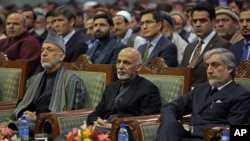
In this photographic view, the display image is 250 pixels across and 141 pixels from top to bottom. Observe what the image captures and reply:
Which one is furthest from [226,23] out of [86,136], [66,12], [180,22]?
[86,136]

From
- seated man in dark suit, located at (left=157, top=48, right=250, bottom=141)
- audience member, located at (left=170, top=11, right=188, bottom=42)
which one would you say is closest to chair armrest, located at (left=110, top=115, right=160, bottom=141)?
seated man in dark suit, located at (left=157, top=48, right=250, bottom=141)

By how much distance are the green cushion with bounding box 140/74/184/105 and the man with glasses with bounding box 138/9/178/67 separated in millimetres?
1011

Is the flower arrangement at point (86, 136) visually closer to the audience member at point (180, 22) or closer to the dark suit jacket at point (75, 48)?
the dark suit jacket at point (75, 48)

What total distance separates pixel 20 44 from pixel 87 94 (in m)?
1.97

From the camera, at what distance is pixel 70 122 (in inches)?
323

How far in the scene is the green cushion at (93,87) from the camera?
29.0 feet

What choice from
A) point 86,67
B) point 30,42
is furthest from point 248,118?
point 30,42

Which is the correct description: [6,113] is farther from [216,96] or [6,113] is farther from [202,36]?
[216,96]

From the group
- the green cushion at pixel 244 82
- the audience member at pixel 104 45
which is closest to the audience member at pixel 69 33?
the audience member at pixel 104 45

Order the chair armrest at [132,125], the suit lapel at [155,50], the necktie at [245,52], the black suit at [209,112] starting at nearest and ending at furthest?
the black suit at [209,112] < the chair armrest at [132,125] < the necktie at [245,52] < the suit lapel at [155,50]

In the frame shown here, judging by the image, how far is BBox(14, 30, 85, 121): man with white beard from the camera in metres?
8.71

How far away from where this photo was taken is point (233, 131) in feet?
21.5

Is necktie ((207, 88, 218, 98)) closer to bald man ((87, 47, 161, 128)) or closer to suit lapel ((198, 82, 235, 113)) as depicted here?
suit lapel ((198, 82, 235, 113))

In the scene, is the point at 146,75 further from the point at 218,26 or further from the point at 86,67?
the point at 218,26
